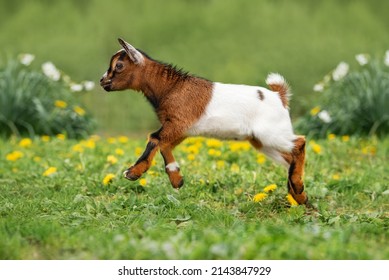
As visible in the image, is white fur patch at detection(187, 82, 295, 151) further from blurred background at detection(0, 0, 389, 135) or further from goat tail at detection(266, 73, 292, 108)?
blurred background at detection(0, 0, 389, 135)

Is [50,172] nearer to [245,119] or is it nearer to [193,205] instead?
[193,205]

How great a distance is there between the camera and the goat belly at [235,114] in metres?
3.87

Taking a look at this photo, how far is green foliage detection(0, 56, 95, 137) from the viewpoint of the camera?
24.5 ft

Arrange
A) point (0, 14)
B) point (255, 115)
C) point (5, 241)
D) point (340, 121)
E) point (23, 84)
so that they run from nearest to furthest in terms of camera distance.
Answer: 1. point (5, 241)
2. point (255, 115)
3. point (340, 121)
4. point (23, 84)
5. point (0, 14)

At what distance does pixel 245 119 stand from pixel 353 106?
355 centimetres

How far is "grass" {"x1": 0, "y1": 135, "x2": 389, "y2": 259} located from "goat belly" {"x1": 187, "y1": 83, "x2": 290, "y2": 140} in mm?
495

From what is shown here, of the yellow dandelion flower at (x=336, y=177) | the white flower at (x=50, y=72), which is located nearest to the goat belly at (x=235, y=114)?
the yellow dandelion flower at (x=336, y=177)

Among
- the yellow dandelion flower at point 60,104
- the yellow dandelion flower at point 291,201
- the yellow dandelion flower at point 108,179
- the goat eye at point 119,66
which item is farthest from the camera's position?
the yellow dandelion flower at point 60,104

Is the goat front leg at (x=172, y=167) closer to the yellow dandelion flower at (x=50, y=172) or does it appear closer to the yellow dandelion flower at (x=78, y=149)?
the yellow dandelion flower at (x=50, y=172)

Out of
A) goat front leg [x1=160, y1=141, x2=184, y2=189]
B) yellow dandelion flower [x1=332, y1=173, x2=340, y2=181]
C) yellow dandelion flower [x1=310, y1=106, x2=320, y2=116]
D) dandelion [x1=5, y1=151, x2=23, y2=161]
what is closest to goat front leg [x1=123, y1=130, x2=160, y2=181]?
goat front leg [x1=160, y1=141, x2=184, y2=189]

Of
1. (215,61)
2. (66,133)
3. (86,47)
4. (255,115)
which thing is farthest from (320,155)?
(86,47)

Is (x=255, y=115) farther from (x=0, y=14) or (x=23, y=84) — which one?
(x=0, y=14)

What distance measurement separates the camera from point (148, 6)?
391 inches

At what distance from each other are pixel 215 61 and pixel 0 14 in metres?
3.63
